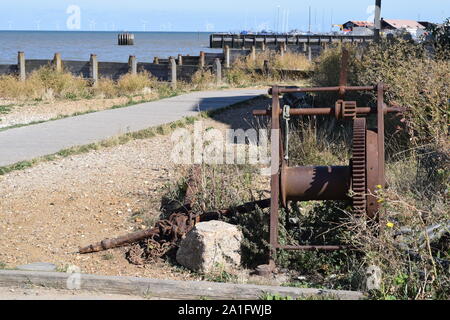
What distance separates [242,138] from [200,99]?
20.2 ft

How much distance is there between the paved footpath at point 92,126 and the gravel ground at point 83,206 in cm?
82

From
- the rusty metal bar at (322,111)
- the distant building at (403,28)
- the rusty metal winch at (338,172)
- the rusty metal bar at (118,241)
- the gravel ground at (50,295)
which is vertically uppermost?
the distant building at (403,28)

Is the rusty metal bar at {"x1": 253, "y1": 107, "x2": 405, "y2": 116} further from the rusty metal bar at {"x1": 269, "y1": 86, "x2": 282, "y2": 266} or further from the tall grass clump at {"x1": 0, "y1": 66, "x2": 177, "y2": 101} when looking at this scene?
the tall grass clump at {"x1": 0, "y1": 66, "x2": 177, "y2": 101}

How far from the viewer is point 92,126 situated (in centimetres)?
1317

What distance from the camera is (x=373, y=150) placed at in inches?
231

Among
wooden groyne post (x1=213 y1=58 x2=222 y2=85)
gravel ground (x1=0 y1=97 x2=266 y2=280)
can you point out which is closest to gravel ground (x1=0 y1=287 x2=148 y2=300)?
gravel ground (x1=0 y1=97 x2=266 y2=280)

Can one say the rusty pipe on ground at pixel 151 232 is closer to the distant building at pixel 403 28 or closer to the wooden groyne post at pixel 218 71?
the distant building at pixel 403 28

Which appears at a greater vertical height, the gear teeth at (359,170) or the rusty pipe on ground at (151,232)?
the gear teeth at (359,170)

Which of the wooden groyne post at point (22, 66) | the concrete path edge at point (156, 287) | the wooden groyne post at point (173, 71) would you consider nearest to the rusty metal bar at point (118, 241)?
the concrete path edge at point (156, 287)

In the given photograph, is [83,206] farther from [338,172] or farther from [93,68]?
[93,68]

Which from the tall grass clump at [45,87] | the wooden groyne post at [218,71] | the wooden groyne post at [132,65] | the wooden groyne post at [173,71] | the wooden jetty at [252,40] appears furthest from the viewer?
the wooden jetty at [252,40]

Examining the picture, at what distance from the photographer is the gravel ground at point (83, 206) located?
20.9 ft

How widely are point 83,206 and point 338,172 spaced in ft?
9.58

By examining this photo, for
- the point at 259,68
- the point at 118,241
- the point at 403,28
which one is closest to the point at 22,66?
the point at 259,68
